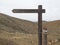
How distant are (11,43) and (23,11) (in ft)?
24.1

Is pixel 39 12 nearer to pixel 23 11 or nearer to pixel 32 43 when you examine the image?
pixel 23 11

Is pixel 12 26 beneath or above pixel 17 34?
above

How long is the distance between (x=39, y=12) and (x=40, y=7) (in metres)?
0.18

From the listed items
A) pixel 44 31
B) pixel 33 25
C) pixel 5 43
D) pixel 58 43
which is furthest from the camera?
pixel 33 25

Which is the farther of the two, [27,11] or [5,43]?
[5,43]

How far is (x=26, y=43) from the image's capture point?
661 inches

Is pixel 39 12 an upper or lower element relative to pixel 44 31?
upper

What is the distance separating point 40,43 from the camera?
27.8 feet

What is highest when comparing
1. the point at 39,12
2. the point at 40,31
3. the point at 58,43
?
the point at 39,12

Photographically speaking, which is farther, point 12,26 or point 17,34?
point 12,26

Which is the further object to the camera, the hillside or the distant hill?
the distant hill

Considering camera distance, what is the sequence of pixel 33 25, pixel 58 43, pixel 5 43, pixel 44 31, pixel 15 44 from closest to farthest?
pixel 44 31
pixel 5 43
pixel 15 44
pixel 58 43
pixel 33 25

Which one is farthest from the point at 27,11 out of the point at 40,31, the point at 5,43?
the point at 5,43

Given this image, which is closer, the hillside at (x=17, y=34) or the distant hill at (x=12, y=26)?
the hillside at (x=17, y=34)
